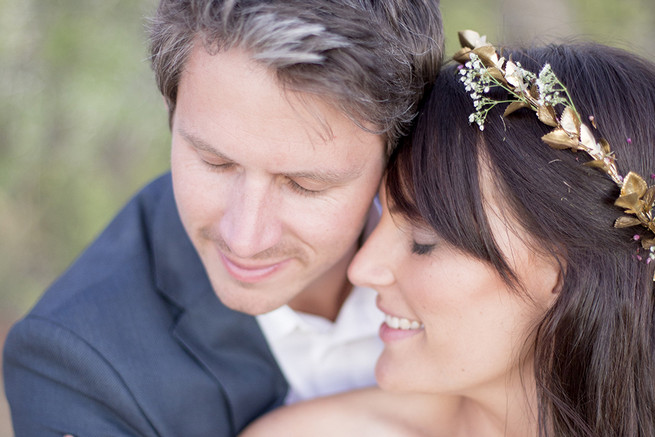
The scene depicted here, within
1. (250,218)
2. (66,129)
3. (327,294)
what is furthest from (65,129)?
(250,218)

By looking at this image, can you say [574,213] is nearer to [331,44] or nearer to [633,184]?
[633,184]

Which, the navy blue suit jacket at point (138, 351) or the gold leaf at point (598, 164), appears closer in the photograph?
the gold leaf at point (598, 164)

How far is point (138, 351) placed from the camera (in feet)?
8.05

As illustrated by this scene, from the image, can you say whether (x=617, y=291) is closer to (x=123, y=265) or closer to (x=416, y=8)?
(x=416, y=8)

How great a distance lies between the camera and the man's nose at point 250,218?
215 cm

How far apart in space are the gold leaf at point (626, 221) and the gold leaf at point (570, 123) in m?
0.29

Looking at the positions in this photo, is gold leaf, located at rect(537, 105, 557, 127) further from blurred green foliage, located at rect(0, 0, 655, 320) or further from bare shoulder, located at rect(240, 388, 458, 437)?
blurred green foliage, located at rect(0, 0, 655, 320)

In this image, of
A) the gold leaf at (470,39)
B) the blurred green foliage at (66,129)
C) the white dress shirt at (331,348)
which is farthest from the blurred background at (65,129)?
the gold leaf at (470,39)

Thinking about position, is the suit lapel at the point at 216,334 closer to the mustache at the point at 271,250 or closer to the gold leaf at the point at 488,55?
the mustache at the point at 271,250

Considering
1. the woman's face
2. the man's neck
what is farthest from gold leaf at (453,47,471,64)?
the man's neck

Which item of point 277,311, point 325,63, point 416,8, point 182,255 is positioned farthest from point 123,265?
point 416,8

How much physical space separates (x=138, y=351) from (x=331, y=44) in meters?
1.33

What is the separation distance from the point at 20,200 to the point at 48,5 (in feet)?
5.27

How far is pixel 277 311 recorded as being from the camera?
2766 millimetres
